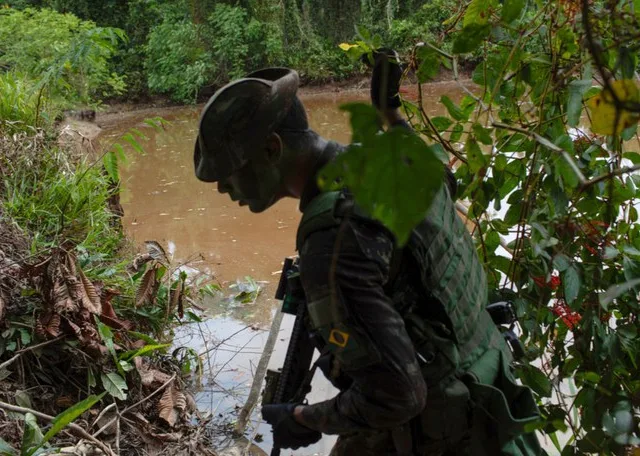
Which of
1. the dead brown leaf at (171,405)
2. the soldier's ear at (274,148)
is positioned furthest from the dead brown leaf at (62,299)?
the soldier's ear at (274,148)

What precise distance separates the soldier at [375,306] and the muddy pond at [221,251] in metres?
0.21

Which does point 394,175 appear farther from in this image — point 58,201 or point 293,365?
point 58,201

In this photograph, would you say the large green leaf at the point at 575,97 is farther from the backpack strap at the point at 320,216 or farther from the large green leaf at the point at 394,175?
the large green leaf at the point at 394,175

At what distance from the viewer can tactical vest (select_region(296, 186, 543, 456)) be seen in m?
1.53

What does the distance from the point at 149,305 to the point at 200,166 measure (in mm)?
1954

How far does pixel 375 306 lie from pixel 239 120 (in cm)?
50

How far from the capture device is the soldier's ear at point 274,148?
1580mm

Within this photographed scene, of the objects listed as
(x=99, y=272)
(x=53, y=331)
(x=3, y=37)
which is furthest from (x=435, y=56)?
(x=3, y=37)

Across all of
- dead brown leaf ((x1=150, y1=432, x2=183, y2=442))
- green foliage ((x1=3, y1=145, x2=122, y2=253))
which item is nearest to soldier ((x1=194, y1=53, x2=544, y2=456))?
dead brown leaf ((x1=150, y1=432, x2=183, y2=442))

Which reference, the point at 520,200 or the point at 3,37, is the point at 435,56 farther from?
the point at 3,37

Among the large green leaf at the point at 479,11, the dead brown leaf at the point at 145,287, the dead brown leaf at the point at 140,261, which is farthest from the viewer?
the dead brown leaf at the point at 140,261

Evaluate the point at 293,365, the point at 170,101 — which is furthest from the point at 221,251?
the point at 170,101

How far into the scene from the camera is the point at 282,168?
5.29ft

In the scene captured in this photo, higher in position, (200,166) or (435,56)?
(435,56)
